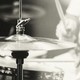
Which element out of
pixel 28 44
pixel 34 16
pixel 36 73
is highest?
pixel 34 16

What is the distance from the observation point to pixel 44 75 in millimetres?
1697

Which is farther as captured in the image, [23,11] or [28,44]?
[23,11]

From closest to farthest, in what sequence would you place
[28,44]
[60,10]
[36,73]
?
[28,44]
[60,10]
[36,73]

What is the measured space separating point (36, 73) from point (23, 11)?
0.44 m

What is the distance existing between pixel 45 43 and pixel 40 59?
516mm

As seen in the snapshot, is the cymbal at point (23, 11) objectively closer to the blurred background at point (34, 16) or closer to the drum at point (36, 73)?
the blurred background at point (34, 16)

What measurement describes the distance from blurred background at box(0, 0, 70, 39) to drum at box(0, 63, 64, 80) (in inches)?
9.2

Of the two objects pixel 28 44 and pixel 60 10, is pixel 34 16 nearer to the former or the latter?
pixel 60 10

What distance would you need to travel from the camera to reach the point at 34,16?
5.44 ft

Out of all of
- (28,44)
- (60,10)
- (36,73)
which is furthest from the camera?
(36,73)

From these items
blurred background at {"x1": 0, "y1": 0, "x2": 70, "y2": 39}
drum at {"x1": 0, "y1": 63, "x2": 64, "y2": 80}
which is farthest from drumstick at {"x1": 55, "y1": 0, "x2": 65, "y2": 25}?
drum at {"x1": 0, "y1": 63, "x2": 64, "y2": 80}

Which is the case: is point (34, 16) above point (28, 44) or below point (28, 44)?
above

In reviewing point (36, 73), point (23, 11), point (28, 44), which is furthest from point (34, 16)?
point (28, 44)

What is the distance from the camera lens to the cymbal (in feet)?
5.40
